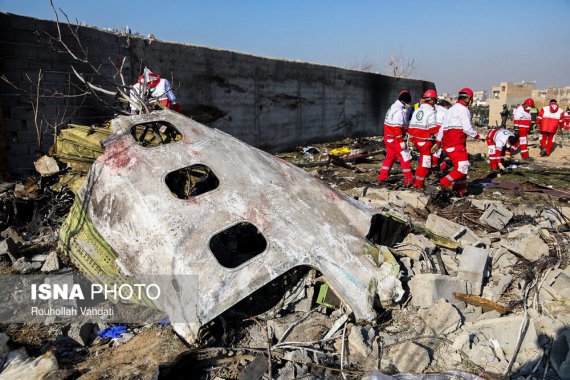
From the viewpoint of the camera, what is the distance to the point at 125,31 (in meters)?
7.57

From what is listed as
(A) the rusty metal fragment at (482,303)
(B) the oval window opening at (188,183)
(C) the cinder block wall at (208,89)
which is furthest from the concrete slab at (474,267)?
(C) the cinder block wall at (208,89)

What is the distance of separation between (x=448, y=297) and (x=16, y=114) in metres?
5.98

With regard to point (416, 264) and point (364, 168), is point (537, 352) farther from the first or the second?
point (364, 168)

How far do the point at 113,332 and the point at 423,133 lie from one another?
5.60 meters

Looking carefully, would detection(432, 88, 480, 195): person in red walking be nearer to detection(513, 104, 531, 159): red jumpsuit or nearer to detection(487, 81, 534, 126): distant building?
detection(513, 104, 531, 159): red jumpsuit

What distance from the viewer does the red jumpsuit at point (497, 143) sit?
9023mm

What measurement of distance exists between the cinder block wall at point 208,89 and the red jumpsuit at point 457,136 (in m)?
4.34

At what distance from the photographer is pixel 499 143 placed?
29.7ft

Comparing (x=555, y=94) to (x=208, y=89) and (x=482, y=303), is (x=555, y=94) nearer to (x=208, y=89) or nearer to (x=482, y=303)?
(x=208, y=89)

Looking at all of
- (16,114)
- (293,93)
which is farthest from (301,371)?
(293,93)

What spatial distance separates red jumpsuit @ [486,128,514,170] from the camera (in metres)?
9.02

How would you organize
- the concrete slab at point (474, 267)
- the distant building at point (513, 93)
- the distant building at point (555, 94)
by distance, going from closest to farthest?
the concrete slab at point (474, 267), the distant building at point (513, 93), the distant building at point (555, 94)

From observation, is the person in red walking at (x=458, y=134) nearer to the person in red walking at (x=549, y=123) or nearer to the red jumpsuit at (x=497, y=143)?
the red jumpsuit at (x=497, y=143)

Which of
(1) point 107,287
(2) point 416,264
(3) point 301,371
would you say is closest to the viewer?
(3) point 301,371
